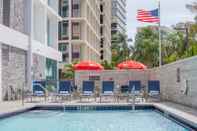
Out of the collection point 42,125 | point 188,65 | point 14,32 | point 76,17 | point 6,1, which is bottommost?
point 42,125

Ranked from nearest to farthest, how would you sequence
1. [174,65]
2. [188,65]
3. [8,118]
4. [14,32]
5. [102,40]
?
[8,118] < [188,65] < [174,65] < [14,32] < [102,40]

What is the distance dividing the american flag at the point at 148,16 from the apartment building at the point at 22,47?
5.88m

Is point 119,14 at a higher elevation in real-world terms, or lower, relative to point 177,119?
higher

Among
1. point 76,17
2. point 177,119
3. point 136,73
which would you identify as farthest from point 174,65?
point 76,17

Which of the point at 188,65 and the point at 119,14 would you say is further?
the point at 119,14

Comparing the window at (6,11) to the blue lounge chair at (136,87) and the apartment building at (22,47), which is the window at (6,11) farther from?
the blue lounge chair at (136,87)

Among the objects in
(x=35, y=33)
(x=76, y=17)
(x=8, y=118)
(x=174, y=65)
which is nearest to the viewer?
(x=8, y=118)

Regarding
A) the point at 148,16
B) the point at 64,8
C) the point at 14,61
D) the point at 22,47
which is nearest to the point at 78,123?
the point at 14,61

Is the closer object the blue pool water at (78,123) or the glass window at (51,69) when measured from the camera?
the blue pool water at (78,123)

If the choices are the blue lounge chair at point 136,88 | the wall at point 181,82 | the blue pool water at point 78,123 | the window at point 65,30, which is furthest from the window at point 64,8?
the blue pool water at point 78,123

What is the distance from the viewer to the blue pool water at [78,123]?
11.7m

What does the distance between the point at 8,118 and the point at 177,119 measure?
5.10 meters

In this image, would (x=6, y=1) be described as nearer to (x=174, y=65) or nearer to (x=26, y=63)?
(x=26, y=63)

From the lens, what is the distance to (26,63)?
24.5 meters
